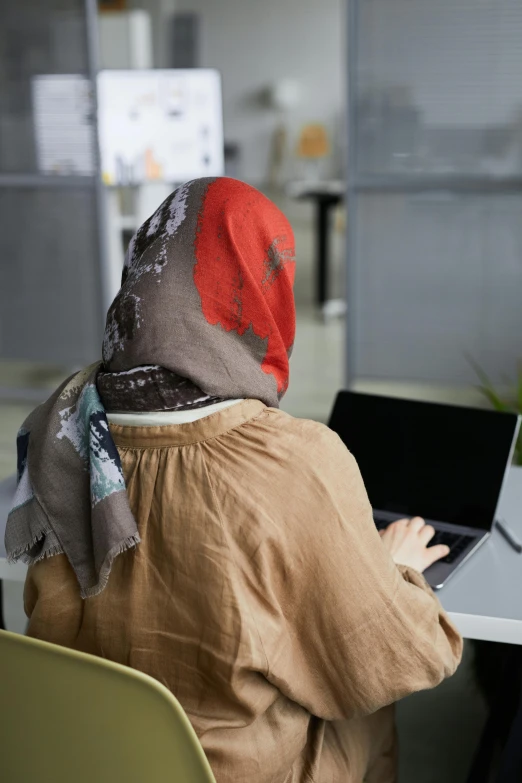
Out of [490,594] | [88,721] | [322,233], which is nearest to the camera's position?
[88,721]

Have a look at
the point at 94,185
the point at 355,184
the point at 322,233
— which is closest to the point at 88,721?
the point at 355,184

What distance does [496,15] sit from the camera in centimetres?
334

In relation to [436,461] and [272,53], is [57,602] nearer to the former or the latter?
[436,461]

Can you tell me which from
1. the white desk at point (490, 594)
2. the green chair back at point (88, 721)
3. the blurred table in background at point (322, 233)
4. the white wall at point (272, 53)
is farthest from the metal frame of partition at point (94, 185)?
the white wall at point (272, 53)

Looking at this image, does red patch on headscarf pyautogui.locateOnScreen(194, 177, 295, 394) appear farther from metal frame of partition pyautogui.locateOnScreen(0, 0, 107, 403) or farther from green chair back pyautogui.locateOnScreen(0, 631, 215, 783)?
metal frame of partition pyautogui.locateOnScreen(0, 0, 107, 403)

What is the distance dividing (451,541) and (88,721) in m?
0.74

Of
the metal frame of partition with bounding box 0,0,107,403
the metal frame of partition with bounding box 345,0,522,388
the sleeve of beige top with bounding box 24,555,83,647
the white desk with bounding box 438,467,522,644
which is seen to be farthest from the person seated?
the metal frame of partition with bounding box 0,0,107,403

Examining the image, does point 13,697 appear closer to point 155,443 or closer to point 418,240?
point 155,443

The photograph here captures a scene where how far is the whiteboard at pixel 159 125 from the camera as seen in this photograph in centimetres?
420

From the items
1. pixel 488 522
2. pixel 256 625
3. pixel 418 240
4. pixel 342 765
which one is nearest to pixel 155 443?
pixel 256 625

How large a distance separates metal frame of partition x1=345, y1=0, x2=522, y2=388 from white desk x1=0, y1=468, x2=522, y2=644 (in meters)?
2.21

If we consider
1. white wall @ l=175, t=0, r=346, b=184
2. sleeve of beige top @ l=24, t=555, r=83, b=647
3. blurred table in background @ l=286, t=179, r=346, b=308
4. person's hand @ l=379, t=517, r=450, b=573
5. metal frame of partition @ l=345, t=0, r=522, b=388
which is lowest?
blurred table in background @ l=286, t=179, r=346, b=308

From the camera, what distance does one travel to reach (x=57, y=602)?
3.72 feet

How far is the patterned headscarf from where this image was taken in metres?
1.05
